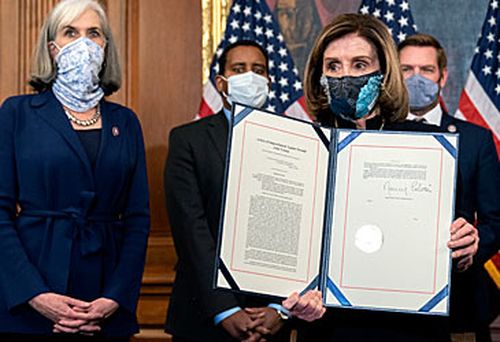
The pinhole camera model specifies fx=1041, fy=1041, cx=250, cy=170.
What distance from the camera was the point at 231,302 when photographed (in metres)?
3.53

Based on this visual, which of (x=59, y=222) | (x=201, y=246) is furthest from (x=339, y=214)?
(x=59, y=222)

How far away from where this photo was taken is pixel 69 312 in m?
3.53

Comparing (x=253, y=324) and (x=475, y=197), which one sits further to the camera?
(x=475, y=197)

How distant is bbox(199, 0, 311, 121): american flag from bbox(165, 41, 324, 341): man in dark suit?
5.00 ft

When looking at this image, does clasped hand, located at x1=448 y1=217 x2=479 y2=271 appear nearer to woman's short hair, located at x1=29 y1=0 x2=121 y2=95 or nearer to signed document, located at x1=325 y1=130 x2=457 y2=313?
signed document, located at x1=325 y1=130 x2=457 y2=313

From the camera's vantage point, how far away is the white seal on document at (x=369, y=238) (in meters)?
2.73

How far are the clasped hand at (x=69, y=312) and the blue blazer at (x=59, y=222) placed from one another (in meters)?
0.04

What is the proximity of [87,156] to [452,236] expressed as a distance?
60.1 inches

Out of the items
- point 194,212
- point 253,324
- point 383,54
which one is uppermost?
point 383,54

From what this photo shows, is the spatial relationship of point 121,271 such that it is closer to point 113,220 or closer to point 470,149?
point 113,220

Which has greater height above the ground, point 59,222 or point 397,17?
point 397,17

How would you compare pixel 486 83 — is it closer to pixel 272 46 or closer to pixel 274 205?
pixel 272 46

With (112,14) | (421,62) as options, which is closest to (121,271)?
(421,62)

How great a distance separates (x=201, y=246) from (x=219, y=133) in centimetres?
60
